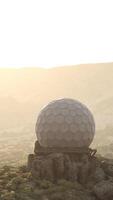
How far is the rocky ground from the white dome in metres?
3.27

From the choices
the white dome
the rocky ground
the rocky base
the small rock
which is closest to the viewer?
the rocky ground

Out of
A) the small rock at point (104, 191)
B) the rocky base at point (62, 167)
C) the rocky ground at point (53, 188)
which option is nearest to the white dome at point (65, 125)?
the rocky base at point (62, 167)

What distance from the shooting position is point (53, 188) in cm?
3606

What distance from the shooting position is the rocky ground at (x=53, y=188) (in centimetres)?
3466

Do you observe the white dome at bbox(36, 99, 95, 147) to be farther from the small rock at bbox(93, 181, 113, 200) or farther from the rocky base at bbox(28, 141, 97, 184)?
the small rock at bbox(93, 181, 113, 200)

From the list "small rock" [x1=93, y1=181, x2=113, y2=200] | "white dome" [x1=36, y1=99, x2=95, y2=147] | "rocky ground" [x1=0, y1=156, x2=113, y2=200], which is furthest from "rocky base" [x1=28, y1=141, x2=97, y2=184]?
"small rock" [x1=93, y1=181, x2=113, y2=200]

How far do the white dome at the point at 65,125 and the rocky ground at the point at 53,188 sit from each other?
327 cm

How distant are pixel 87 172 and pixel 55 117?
5647 millimetres

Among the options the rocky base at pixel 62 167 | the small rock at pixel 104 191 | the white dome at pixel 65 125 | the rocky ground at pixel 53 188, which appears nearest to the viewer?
the rocky ground at pixel 53 188

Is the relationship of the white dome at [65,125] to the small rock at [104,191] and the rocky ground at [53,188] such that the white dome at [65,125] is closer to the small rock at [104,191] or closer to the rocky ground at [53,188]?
the rocky ground at [53,188]

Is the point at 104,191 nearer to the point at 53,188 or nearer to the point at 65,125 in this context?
the point at 53,188

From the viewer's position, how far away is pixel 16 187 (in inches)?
1444

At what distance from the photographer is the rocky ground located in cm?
3466

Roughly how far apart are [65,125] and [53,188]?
22.8 feet
